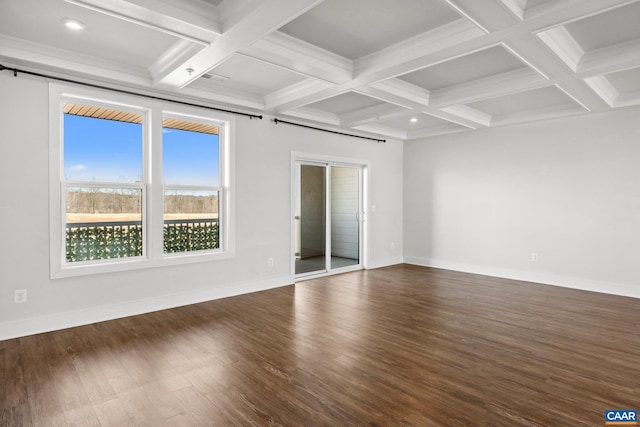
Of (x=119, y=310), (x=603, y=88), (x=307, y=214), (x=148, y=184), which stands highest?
(x=603, y=88)

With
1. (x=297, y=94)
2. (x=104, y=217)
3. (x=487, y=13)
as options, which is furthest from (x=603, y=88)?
(x=104, y=217)

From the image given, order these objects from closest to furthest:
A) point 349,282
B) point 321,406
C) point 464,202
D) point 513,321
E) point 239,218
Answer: point 321,406 < point 513,321 < point 239,218 < point 349,282 < point 464,202

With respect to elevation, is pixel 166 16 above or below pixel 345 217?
above

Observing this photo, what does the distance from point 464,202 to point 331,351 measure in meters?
4.68

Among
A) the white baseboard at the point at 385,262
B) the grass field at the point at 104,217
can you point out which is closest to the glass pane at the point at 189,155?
the grass field at the point at 104,217

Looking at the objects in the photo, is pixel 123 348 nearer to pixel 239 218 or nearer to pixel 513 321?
pixel 239 218

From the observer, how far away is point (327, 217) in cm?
645

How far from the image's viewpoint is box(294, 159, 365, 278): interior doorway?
→ 6.05 m

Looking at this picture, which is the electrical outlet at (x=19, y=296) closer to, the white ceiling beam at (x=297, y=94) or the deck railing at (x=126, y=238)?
the deck railing at (x=126, y=238)

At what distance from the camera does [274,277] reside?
5520 mm

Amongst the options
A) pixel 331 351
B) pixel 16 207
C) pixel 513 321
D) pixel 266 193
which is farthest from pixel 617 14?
pixel 16 207

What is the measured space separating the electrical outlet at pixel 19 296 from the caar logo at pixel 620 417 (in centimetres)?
480

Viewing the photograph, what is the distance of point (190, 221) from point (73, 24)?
2.49 m

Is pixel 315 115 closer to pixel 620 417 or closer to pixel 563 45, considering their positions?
pixel 563 45
